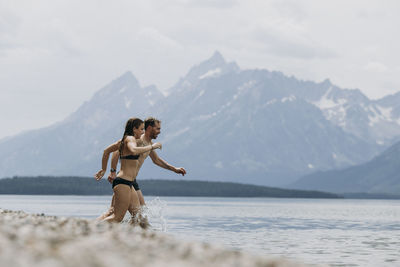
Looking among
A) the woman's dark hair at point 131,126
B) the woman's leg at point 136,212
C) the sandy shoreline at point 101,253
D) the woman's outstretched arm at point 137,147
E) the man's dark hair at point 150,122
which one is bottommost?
the sandy shoreline at point 101,253

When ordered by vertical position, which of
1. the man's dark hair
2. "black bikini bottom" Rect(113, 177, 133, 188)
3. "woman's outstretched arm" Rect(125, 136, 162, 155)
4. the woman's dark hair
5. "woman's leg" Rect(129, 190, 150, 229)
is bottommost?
"woman's leg" Rect(129, 190, 150, 229)

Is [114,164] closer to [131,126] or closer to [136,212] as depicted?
[131,126]

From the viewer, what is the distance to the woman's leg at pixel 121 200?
22.7 m

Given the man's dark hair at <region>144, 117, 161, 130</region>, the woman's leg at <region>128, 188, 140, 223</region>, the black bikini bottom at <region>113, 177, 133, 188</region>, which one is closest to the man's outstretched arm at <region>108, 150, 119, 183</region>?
the black bikini bottom at <region>113, 177, 133, 188</region>

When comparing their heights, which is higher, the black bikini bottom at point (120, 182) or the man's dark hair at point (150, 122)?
the man's dark hair at point (150, 122)

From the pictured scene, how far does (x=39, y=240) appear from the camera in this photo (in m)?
13.4

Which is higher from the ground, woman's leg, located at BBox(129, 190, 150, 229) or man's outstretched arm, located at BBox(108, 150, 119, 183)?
man's outstretched arm, located at BBox(108, 150, 119, 183)

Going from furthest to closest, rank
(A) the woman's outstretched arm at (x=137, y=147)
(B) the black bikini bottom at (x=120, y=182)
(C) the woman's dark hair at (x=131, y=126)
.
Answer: (B) the black bikini bottom at (x=120, y=182) → (C) the woman's dark hair at (x=131, y=126) → (A) the woman's outstretched arm at (x=137, y=147)

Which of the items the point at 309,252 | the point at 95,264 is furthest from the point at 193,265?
the point at 309,252

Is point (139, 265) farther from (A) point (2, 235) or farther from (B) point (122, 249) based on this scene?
(A) point (2, 235)

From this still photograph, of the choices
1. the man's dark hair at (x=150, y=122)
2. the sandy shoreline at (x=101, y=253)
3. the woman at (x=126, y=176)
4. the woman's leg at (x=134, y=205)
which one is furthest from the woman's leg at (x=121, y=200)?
the sandy shoreline at (x=101, y=253)

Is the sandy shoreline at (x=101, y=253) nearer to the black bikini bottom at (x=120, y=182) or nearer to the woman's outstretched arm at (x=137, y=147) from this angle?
the woman's outstretched arm at (x=137, y=147)

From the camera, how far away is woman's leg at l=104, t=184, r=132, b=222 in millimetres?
22719

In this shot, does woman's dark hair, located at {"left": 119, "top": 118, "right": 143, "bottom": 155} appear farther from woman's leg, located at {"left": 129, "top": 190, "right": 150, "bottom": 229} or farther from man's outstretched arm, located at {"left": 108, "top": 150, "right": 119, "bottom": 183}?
woman's leg, located at {"left": 129, "top": 190, "right": 150, "bottom": 229}
